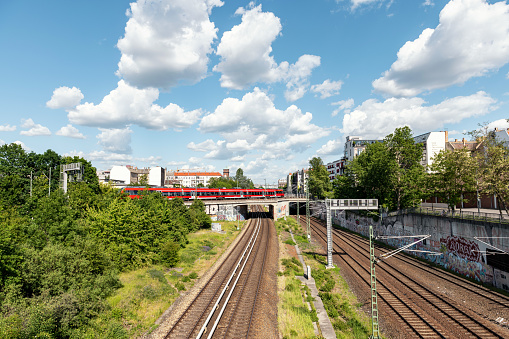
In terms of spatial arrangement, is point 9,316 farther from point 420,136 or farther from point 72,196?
point 420,136

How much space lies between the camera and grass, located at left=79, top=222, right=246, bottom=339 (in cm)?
1916

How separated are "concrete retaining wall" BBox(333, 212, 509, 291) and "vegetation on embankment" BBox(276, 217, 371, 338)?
547 inches

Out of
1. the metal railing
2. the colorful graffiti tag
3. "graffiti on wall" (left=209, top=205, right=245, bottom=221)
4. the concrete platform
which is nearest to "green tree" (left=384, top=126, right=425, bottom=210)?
the metal railing

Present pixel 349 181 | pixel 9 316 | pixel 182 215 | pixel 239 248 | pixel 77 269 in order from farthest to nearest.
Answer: pixel 349 181 → pixel 182 215 → pixel 239 248 → pixel 77 269 → pixel 9 316

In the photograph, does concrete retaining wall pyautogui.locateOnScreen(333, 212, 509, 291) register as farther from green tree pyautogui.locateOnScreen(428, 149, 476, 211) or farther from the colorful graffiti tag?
green tree pyautogui.locateOnScreen(428, 149, 476, 211)

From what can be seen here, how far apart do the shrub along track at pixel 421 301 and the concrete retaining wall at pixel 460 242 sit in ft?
5.99

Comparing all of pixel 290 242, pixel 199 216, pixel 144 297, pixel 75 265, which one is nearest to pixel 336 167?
pixel 290 242

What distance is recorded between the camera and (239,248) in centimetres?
4666

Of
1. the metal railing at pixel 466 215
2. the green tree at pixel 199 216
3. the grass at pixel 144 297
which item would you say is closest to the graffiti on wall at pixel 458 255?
the metal railing at pixel 466 215

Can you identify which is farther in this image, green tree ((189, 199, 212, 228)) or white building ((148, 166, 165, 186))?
white building ((148, 166, 165, 186))

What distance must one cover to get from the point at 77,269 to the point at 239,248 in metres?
27.3

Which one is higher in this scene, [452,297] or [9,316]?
[9,316]

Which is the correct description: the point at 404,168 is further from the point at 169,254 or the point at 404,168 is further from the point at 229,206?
the point at 229,206

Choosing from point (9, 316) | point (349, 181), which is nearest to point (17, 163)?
point (9, 316)
